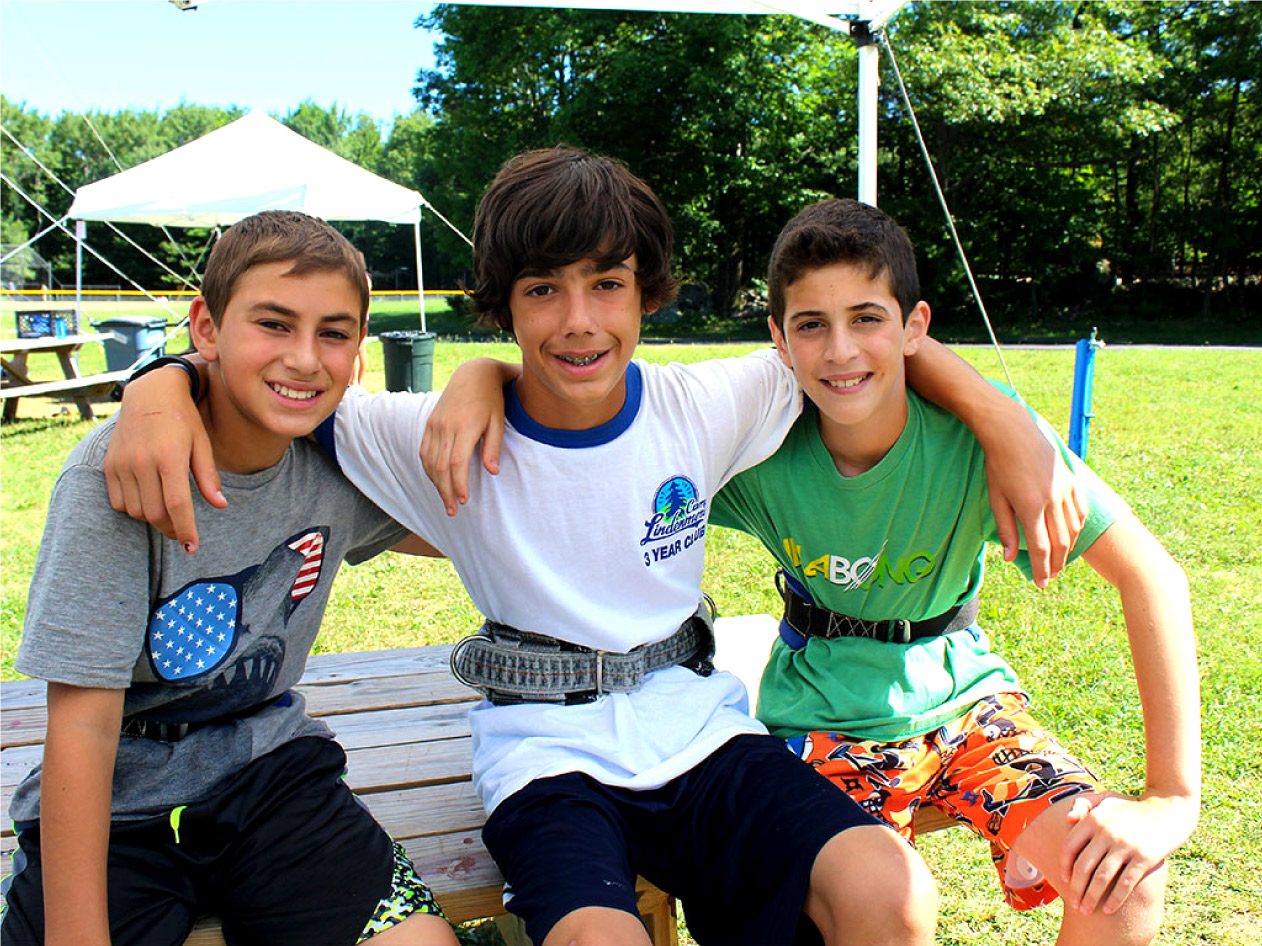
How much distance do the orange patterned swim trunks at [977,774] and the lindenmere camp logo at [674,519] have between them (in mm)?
447

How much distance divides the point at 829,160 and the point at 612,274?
20.0m

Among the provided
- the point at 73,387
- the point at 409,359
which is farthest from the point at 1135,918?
the point at 409,359

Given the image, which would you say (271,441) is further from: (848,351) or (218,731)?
(848,351)

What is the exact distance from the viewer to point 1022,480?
5.47 feet

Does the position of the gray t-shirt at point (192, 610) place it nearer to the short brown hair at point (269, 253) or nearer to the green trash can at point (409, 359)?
the short brown hair at point (269, 253)

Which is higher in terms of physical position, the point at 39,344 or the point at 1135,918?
the point at 39,344

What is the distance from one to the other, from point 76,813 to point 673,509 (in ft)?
3.42

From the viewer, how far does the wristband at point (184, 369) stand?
1.59 metres

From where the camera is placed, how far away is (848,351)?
180 centimetres

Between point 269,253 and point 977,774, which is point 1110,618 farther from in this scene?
point 269,253

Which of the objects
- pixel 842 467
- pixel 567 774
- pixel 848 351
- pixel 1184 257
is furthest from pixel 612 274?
pixel 1184 257

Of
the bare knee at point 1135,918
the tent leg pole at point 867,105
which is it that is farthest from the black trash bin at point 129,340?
the bare knee at point 1135,918

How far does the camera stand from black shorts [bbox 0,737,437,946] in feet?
4.66

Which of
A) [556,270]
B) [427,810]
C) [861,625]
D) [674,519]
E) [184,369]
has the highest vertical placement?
[556,270]
